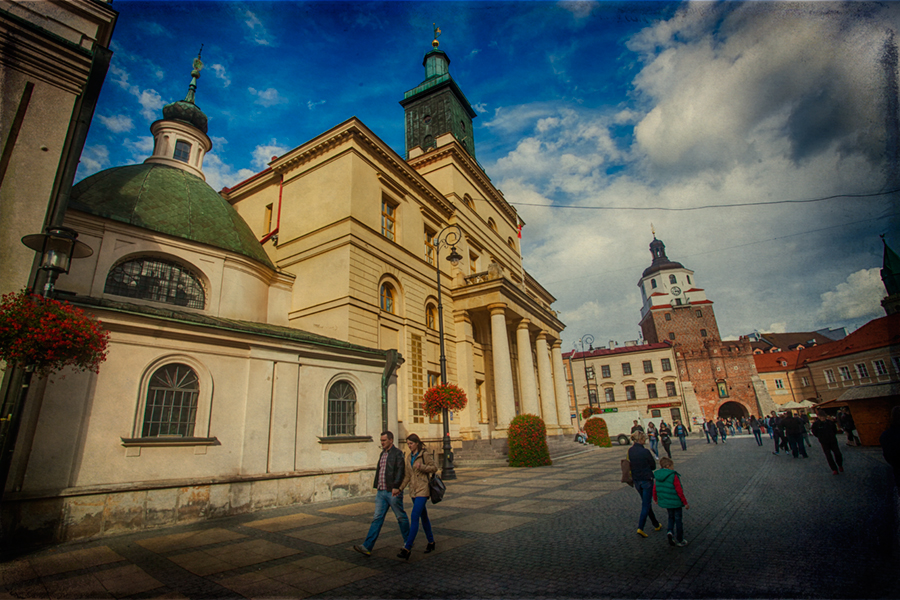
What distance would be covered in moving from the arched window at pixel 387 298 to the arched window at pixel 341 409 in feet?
24.6

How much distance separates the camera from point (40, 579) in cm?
554

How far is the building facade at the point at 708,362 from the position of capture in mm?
58344

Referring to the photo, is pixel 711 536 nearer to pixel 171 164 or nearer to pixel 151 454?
pixel 151 454

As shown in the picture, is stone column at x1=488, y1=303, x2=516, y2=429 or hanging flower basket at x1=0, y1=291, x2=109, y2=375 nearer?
hanging flower basket at x1=0, y1=291, x2=109, y2=375

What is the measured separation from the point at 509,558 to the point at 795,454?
60.8ft

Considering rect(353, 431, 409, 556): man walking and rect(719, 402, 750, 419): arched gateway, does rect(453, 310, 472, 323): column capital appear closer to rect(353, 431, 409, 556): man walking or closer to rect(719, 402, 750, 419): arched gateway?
rect(353, 431, 409, 556): man walking

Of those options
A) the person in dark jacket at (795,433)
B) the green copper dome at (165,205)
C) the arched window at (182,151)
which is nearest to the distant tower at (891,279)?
the person in dark jacket at (795,433)

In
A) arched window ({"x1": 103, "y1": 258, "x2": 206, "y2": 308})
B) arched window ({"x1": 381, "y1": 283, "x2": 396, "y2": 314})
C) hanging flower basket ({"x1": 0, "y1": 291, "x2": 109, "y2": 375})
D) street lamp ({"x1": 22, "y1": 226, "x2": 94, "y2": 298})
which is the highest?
arched window ({"x1": 381, "y1": 283, "x2": 396, "y2": 314})

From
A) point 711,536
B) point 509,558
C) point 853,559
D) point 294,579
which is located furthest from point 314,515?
point 853,559

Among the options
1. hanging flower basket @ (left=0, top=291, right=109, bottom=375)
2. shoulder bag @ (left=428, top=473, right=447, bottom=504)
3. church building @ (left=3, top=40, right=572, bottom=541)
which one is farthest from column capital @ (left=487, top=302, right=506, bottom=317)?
hanging flower basket @ (left=0, top=291, right=109, bottom=375)

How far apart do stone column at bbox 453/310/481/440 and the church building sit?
130 mm

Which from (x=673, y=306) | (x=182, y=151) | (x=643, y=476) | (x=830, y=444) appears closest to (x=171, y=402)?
(x=643, y=476)

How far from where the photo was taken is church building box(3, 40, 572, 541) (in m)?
8.44

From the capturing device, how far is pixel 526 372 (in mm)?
26578
